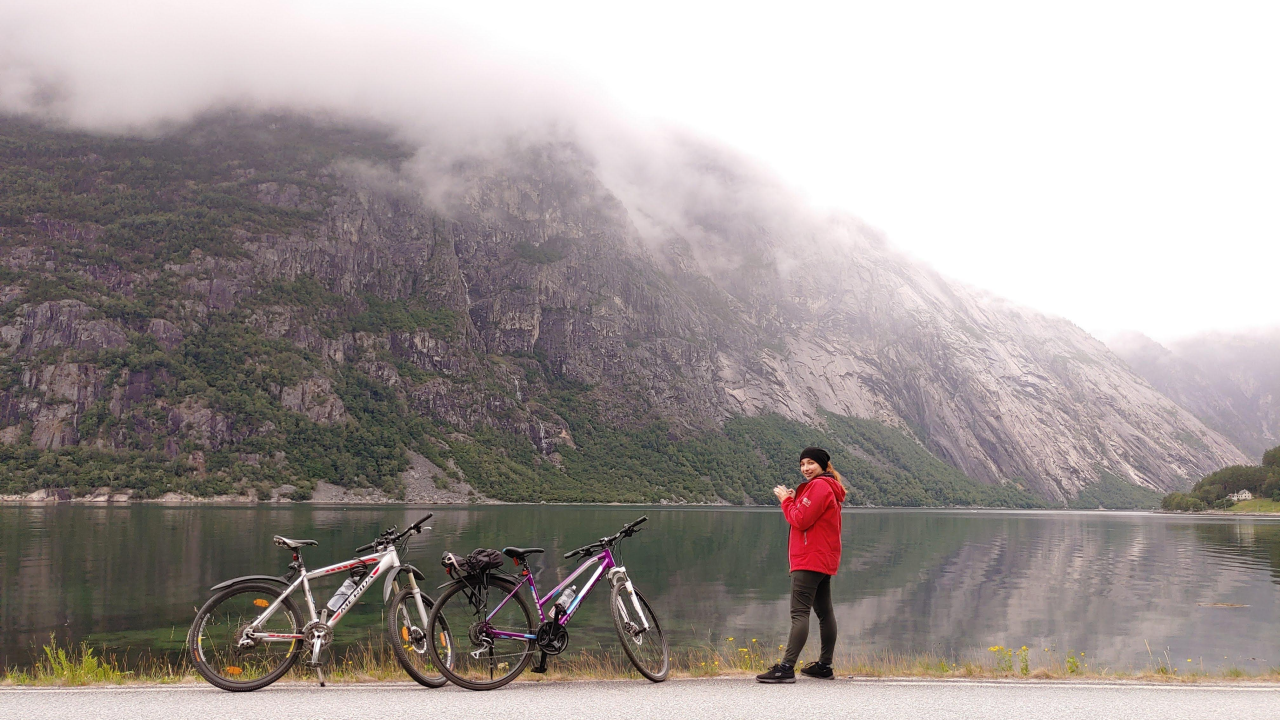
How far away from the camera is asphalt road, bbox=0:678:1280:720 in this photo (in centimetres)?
786

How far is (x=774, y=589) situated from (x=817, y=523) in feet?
131

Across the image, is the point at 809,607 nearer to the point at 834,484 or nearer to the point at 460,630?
the point at 834,484

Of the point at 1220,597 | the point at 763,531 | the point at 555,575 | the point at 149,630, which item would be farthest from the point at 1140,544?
the point at 149,630

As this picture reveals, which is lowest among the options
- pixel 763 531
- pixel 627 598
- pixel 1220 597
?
pixel 763 531

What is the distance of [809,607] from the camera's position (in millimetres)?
10758

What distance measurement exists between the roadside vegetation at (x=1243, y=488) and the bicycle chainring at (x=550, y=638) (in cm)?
19543

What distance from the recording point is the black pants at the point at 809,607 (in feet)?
33.7

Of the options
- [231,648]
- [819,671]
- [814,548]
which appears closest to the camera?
[231,648]

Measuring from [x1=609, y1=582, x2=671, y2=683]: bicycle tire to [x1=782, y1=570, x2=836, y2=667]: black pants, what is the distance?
158 centimetres

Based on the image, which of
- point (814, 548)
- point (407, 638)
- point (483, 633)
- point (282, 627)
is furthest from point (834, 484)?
point (282, 627)

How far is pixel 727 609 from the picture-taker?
131 feet

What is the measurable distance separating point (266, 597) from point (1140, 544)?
10550 centimetres

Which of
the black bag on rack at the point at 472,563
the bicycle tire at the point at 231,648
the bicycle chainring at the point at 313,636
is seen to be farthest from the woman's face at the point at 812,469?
the bicycle tire at the point at 231,648

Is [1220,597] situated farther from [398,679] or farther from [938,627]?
[398,679]
